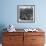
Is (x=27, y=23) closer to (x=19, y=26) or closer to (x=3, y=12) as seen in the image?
(x=19, y=26)

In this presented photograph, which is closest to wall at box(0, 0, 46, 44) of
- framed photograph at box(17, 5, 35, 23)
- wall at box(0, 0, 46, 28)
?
wall at box(0, 0, 46, 28)

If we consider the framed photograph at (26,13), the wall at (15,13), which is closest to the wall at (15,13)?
the wall at (15,13)

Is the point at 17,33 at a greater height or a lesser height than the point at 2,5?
lesser

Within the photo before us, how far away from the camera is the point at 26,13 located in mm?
4359

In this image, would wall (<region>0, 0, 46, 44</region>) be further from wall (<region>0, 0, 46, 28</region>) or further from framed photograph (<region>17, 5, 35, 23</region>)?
framed photograph (<region>17, 5, 35, 23</region>)

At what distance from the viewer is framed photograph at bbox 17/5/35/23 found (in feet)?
14.2

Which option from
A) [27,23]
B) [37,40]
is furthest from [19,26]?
[37,40]

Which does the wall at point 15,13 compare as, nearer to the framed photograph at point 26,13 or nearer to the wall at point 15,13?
the wall at point 15,13

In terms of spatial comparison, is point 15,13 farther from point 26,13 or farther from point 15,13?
point 26,13

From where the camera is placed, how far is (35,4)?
432 cm

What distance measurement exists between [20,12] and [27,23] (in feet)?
1.44

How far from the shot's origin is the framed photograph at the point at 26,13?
4320 millimetres

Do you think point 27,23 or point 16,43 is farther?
point 27,23

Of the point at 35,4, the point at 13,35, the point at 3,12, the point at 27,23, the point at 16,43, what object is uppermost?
the point at 35,4
